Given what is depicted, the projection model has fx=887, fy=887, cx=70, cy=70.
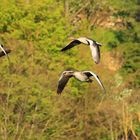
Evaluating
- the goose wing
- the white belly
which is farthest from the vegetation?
the goose wing

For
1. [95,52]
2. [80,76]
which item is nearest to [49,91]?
[80,76]

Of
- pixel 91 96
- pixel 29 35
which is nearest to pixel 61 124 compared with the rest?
pixel 91 96

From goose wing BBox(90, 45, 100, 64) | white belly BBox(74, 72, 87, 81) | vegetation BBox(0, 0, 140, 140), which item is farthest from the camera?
vegetation BBox(0, 0, 140, 140)

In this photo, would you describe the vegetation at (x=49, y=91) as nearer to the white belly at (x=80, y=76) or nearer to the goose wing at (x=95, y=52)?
the white belly at (x=80, y=76)

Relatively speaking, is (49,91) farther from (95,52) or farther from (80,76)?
(95,52)

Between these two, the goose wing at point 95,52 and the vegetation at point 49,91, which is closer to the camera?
the goose wing at point 95,52

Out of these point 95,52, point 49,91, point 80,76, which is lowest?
point 49,91

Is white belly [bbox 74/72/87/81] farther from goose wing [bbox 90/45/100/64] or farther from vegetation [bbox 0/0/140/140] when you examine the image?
vegetation [bbox 0/0/140/140]

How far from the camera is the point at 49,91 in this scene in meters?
27.2

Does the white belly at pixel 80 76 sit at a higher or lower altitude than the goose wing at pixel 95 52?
lower

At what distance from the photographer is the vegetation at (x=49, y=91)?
2661 cm

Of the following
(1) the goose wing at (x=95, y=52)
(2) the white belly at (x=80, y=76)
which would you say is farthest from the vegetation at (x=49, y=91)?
(1) the goose wing at (x=95, y=52)

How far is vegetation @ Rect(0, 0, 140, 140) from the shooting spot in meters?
26.6

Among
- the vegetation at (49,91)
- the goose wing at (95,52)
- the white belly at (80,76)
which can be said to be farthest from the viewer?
the vegetation at (49,91)
